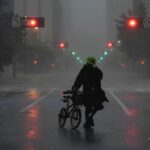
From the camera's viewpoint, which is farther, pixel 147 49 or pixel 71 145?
pixel 147 49

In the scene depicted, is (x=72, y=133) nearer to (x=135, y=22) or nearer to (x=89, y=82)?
(x=89, y=82)

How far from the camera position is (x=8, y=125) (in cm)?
1603

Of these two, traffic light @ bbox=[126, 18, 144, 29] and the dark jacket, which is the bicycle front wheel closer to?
the dark jacket

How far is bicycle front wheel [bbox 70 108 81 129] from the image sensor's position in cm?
1504

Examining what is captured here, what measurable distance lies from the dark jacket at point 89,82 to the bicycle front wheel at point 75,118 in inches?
16.9

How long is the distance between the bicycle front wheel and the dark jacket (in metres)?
A: 0.43

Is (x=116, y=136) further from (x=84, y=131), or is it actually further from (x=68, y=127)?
(x=68, y=127)

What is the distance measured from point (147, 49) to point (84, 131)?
78479mm

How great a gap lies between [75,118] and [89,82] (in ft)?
3.08

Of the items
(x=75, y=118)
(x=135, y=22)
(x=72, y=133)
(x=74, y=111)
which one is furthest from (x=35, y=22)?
(x=72, y=133)

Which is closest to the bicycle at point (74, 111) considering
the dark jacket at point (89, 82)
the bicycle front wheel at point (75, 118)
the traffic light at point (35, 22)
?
the bicycle front wheel at point (75, 118)

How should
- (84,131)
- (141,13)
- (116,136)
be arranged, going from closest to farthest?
1. (116,136)
2. (84,131)
3. (141,13)

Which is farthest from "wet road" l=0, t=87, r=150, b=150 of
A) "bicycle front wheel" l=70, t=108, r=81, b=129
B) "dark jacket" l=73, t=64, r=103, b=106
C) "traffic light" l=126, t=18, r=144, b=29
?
"traffic light" l=126, t=18, r=144, b=29

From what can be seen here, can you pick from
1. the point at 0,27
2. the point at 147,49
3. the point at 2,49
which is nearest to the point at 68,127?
the point at 2,49
